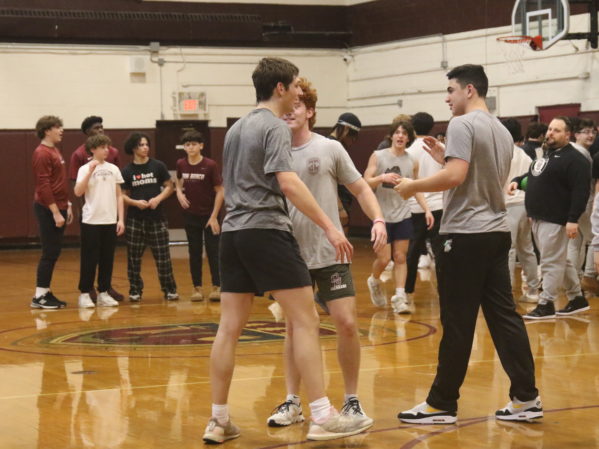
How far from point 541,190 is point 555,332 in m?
1.40

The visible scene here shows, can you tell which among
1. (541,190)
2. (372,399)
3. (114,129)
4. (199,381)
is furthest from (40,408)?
(114,129)

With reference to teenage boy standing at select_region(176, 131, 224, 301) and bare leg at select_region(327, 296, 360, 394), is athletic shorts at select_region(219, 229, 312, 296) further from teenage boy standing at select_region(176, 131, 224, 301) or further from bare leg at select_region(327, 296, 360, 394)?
teenage boy standing at select_region(176, 131, 224, 301)

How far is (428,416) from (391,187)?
16.0ft

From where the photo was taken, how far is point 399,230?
10445mm

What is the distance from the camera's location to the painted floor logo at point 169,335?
28.5ft

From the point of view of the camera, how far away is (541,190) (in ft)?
31.6

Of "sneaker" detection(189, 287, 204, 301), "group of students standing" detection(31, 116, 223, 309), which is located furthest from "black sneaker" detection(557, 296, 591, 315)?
"sneaker" detection(189, 287, 204, 301)

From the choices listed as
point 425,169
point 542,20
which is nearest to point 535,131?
point 425,169

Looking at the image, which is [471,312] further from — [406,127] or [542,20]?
[542,20]

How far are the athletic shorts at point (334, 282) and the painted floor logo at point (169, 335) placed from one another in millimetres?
3005

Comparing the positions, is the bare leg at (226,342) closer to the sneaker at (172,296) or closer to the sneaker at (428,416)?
the sneaker at (428,416)

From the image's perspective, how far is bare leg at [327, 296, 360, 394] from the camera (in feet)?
18.3

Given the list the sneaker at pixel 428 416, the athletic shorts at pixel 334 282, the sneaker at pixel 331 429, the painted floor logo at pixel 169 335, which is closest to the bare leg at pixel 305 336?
the sneaker at pixel 331 429

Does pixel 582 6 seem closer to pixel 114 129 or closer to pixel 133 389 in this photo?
pixel 114 129
